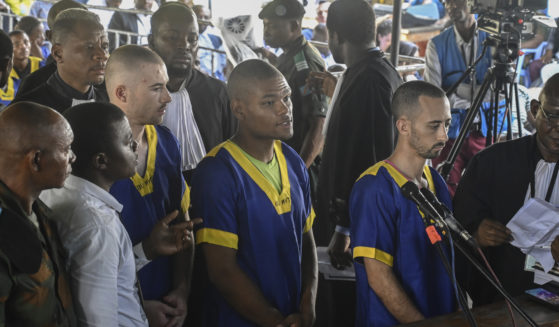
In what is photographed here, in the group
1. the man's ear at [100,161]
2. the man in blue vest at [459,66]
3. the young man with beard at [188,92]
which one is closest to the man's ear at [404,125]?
the young man with beard at [188,92]

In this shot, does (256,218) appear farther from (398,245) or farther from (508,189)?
(508,189)

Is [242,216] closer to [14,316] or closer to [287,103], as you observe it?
[287,103]

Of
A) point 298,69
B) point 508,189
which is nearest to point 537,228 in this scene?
point 508,189

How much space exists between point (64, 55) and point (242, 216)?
137 cm

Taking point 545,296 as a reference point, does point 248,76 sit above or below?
above

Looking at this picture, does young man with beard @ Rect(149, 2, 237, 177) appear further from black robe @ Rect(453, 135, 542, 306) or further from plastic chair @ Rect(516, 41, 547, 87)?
plastic chair @ Rect(516, 41, 547, 87)

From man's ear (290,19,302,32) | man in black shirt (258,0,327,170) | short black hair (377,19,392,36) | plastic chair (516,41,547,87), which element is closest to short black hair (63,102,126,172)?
man in black shirt (258,0,327,170)

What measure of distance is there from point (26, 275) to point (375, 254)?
1.22 metres

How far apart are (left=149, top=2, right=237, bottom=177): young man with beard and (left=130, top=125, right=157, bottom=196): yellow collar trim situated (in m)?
0.51

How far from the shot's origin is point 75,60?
300cm

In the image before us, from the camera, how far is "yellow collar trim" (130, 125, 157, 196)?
90.0 inches

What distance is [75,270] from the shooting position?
5.53ft

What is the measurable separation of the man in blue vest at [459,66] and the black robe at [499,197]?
1.63 meters

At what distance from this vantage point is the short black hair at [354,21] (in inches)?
131
